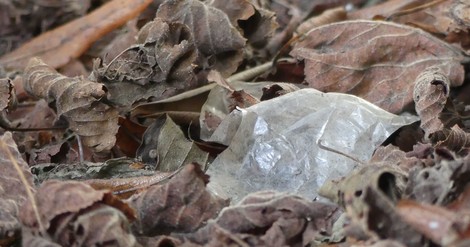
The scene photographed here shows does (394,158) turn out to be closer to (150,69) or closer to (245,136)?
(245,136)

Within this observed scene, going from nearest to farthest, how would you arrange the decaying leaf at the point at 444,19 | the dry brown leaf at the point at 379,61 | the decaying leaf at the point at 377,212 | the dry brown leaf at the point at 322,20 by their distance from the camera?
the decaying leaf at the point at 377,212
the dry brown leaf at the point at 379,61
the decaying leaf at the point at 444,19
the dry brown leaf at the point at 322,20

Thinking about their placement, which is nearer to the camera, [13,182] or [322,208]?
[322,208]

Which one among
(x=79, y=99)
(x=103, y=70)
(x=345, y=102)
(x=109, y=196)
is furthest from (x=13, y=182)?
(x=345, y=102)

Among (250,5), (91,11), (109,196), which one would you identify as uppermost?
(109,196)

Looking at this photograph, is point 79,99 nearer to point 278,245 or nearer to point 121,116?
point 121,116

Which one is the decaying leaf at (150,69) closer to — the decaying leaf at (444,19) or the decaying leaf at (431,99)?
the decaying leaf at (431,99)

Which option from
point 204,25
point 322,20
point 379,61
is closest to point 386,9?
point 322,20

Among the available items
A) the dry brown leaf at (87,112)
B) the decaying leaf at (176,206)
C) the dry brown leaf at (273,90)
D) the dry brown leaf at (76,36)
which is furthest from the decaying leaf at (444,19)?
the decaying leaf at (176,206)

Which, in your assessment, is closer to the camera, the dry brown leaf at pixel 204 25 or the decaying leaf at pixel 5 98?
the decaying leaf at pixel 5 98
